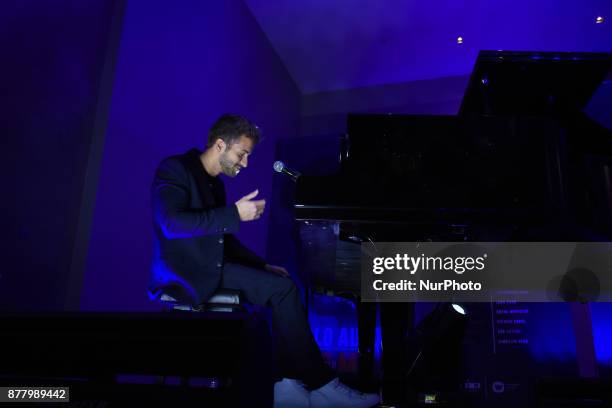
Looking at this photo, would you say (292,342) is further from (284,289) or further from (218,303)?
(218,303)

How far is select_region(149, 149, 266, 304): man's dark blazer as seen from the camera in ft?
5.60

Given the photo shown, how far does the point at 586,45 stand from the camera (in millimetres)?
4090

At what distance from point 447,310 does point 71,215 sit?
5.77 ft

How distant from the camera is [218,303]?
1756mm

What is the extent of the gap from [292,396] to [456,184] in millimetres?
1003

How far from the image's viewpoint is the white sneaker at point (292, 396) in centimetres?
162

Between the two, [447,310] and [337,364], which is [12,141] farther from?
[337,364]

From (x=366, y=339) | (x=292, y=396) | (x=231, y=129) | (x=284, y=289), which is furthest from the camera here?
(x=366, y=339)

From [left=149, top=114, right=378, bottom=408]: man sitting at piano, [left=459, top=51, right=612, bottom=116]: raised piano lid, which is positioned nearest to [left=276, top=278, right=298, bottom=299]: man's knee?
[left=149, top=114, right=378, bottom=408]: man sitting at piano

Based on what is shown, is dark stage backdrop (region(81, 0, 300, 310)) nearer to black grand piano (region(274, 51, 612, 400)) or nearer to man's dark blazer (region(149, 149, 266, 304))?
man's dark blazer (region(149, 149, 266, 304))

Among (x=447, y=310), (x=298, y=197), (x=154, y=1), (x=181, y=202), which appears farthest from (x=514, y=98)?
(x=154, y=1)

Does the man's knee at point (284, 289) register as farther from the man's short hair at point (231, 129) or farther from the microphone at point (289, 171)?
the man's short hair at point (231, 129)

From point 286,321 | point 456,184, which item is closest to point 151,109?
point 286,321

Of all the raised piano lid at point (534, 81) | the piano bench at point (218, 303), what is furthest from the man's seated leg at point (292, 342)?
the raised piano lid at point (534, 81)
